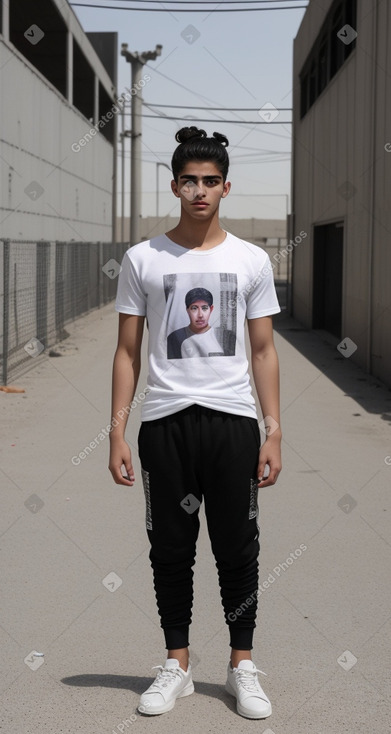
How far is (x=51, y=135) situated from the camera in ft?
69.4

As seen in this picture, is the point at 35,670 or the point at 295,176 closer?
the point at 35,670

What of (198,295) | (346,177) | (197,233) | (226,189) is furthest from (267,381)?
(346,177)

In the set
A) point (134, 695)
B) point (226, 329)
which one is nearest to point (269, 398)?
point (226, 329)

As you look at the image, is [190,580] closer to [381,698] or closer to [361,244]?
[381,698]

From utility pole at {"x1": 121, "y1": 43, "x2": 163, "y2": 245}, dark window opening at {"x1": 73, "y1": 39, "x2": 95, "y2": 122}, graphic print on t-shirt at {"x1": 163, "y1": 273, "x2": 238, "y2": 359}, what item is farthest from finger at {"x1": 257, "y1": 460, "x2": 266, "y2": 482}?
utility pole at {"x1": 121, "y1": 43, "x2": 163, "y2": 245}

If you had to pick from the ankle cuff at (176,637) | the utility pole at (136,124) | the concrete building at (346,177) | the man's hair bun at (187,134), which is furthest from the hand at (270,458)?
the utility pole at (136,124)

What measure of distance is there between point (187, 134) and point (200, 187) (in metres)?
0.21

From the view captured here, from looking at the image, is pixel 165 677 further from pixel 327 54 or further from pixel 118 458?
pixel 327 54

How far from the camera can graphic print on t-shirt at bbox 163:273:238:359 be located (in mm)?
3445

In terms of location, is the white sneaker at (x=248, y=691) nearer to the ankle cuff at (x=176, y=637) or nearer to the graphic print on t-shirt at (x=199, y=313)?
the ankle cuff at (x=176, y=637)

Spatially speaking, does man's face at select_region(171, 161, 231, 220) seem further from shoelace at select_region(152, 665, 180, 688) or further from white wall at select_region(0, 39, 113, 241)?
white wall at select_region(0, 39, 113, 241)

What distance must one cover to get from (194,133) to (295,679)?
6.59ft

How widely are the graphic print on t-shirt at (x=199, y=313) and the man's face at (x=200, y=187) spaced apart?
221 millimetres

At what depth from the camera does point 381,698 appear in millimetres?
3730
